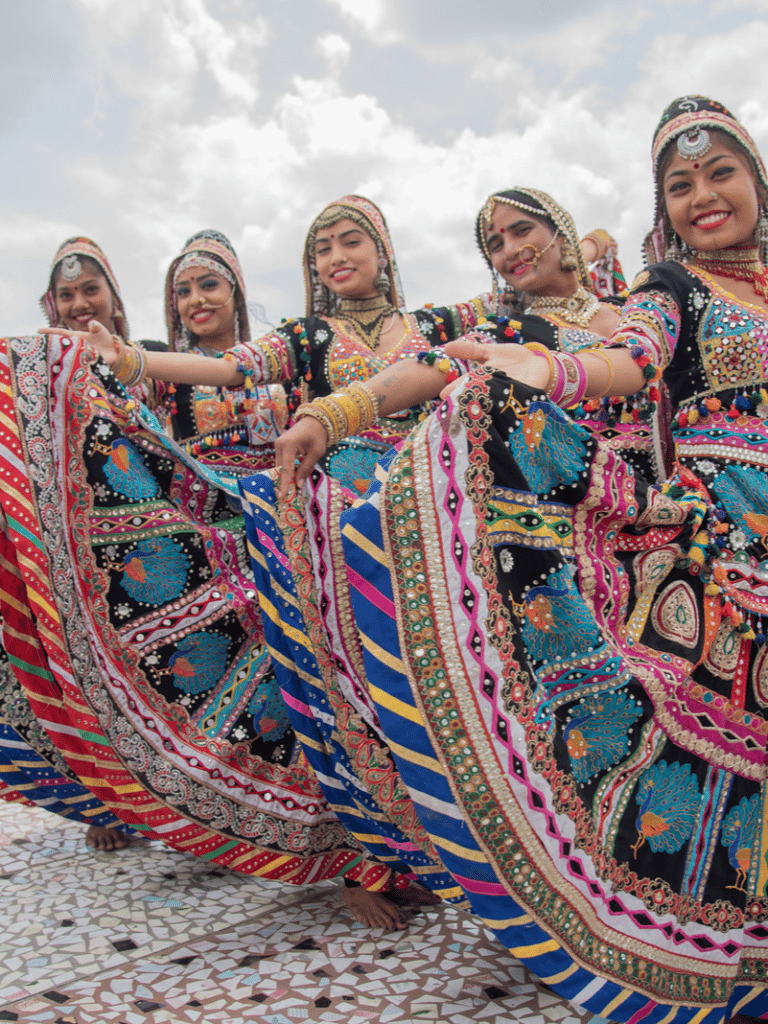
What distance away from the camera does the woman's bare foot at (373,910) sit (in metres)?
1.83

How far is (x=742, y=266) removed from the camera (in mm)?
1925

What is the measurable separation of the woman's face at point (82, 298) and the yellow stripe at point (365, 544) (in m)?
2.50

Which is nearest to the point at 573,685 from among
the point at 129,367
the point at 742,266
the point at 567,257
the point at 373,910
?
the point at 373,910

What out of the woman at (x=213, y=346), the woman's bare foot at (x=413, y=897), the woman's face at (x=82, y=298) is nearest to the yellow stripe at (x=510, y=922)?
the woman's bare foot at (x=413, y=897)

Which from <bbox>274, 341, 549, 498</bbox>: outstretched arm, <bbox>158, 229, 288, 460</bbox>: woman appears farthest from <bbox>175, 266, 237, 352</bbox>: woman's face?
<bbox>274, 341, 549, 498</bbox>: outstretched arm

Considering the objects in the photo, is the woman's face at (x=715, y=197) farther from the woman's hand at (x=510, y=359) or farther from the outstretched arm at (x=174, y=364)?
the outstretched arm at (x=174, y=364)

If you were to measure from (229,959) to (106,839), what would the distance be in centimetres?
98

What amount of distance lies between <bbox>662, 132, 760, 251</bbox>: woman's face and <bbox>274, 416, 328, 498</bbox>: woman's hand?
1.03 meters

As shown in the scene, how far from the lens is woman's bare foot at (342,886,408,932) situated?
183cm

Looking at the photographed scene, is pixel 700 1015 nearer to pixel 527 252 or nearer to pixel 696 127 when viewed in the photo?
pixel 696 127

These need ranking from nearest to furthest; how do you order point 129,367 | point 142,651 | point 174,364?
point 142,651 → point 129,367 → point 174,364

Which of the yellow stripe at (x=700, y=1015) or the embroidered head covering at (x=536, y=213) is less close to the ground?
the embroidered head covering at (x=536, y=213)

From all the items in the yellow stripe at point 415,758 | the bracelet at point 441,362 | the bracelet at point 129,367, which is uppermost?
the bracelet at point 129,367

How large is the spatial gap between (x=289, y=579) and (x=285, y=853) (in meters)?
0.68
